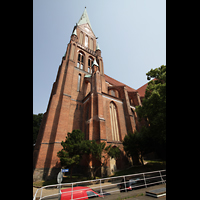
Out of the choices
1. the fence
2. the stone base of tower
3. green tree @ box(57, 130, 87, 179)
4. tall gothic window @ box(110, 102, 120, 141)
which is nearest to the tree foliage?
green tree @ box(57, 130, 87, 179)

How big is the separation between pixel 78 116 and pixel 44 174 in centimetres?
939

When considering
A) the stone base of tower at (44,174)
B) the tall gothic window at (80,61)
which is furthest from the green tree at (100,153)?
the tall gothic window at (80,61)

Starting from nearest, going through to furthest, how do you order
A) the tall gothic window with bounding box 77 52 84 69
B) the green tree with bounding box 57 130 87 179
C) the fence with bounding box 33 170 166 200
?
1. the fence with bounding box 33 170 166 200
2. the green tree with bounding box 57 130 87 179
3. the tall gothic window with bounding box 77 52 84 69

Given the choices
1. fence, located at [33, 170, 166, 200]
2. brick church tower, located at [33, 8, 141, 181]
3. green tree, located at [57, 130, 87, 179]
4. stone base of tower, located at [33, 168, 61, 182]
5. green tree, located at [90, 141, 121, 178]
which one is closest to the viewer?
fence, located at [33, 170, 166, 200]

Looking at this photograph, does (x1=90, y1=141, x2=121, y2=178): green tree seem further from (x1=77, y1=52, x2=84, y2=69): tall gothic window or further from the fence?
(x1=77, y1=52, x2=84, y2=69): tall gothic window

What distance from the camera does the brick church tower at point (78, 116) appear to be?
14867 mm

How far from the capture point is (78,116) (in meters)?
20.3

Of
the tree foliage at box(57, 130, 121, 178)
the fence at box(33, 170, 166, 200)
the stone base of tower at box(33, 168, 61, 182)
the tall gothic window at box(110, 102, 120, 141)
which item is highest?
the tall gothic window at box(110, 102, 120, 141)

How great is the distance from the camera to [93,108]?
1792 centimetres

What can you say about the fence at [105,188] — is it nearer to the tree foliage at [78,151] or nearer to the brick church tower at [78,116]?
the tree foliage at [78,151]

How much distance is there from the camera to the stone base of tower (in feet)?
43.9

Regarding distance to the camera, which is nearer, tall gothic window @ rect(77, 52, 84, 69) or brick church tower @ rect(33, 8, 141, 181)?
brick church tower @ rect(33, 8, 141, 181)
